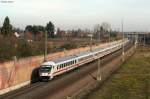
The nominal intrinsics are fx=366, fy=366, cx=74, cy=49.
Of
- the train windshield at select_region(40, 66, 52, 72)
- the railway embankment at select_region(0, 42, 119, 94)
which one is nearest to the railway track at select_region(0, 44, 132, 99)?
the railway embankment at select_region(0, 42, 119, 94)

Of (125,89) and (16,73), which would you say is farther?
(16,73)

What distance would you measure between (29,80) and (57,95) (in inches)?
445

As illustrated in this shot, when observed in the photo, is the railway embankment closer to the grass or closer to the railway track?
the railway track

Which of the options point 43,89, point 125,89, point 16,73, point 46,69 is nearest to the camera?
point 43,89

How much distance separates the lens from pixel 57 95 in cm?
3775

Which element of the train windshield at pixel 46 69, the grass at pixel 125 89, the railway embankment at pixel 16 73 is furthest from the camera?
the train windshield at pixel 46 69

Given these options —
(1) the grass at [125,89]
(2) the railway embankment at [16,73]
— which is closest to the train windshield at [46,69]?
(2) the railway embankment at [16,73]

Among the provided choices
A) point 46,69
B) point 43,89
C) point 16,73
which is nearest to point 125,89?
point 43,89

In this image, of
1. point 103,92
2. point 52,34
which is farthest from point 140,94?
point 52,34

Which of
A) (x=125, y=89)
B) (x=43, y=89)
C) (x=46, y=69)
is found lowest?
(x=125, y=89)

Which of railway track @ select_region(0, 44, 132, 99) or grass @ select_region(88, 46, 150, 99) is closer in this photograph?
grass @ select_region(88, 46, 150, 99)

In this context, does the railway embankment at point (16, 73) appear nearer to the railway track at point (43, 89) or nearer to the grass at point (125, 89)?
the railway track at point (43, 89)

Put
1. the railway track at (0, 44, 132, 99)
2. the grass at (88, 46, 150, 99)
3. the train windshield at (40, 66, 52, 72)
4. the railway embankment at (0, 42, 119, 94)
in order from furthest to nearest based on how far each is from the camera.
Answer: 1. the train windshield at (40, 66, 52, 72)
2. the railway embankment at (0, 42, 119, 94)
3. the railway track at (0, 44, 132, 99)
4. the grass at (88, 46, 150, 99)

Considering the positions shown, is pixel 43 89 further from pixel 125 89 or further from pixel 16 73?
pixel 125 89
